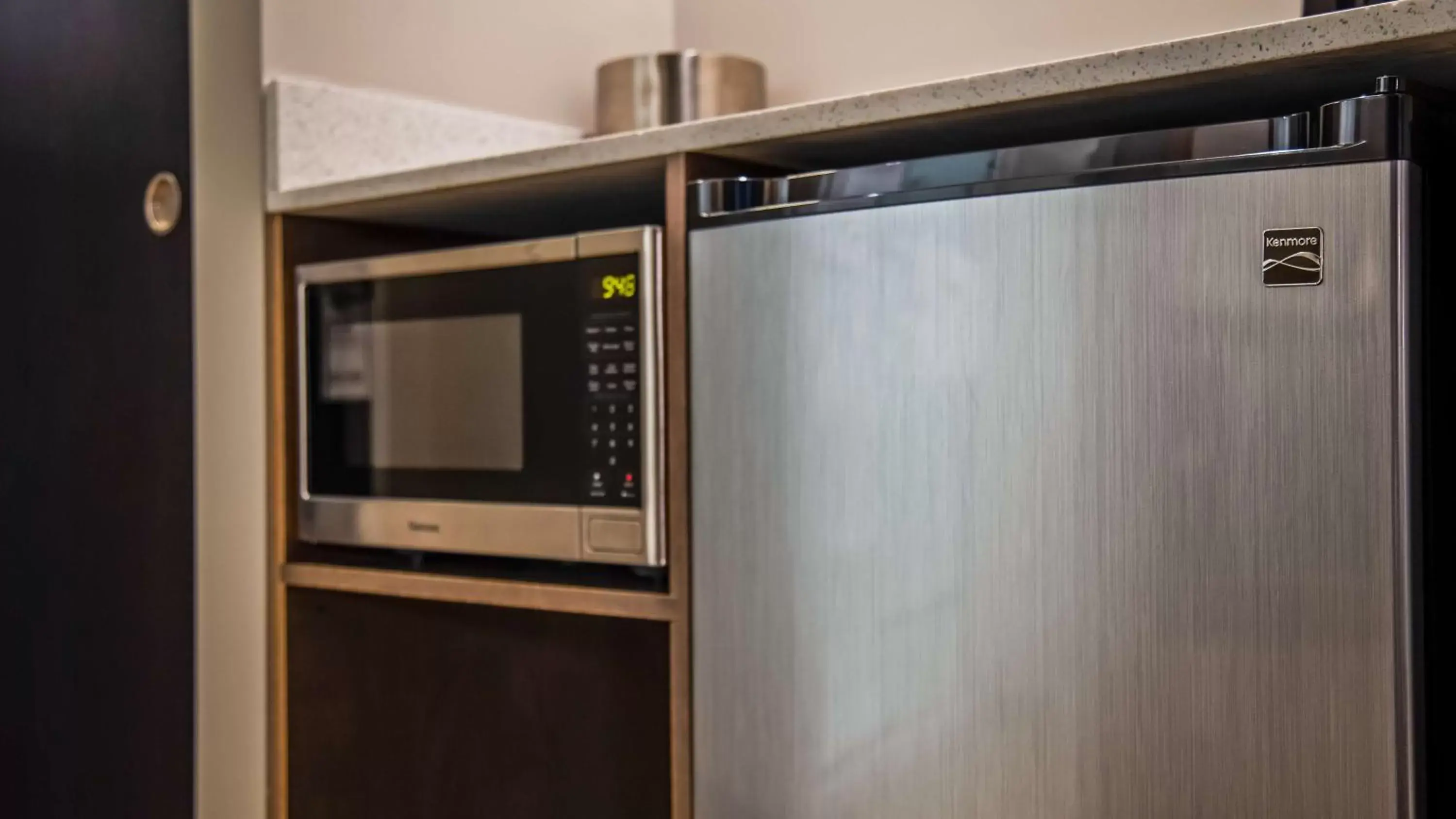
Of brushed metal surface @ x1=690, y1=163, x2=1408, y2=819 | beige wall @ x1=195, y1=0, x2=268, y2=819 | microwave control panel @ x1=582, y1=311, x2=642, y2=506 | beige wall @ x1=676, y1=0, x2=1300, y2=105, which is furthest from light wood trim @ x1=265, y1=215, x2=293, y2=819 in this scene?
beige wall @ x1=676, y1=0, x2=1300, y2=105

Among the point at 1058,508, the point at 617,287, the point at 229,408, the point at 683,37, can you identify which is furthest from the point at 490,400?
the point at 683,37

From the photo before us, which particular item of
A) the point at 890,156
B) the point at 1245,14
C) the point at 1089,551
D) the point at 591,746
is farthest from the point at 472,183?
the point at 1245,14

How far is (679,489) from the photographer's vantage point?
107cm

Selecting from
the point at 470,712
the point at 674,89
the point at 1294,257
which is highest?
the point at 674,89

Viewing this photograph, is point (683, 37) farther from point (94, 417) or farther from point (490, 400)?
point (94, 417)

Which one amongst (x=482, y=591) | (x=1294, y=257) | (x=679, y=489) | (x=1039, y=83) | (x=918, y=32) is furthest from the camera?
(x=918, y=32)

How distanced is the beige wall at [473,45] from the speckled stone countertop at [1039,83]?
38 cm

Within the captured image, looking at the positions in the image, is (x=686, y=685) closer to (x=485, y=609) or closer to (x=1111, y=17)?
(x=485, y=609)

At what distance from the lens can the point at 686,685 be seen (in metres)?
1.07

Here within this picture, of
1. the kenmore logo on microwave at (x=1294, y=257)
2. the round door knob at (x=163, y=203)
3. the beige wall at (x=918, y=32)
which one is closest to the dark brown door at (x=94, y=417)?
the round door knob at (x=163, y=203)

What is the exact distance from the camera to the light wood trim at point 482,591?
43.4 inches

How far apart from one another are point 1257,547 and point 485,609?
82cm

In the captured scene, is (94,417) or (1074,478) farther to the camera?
(94,417)

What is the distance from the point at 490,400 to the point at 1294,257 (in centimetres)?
70
